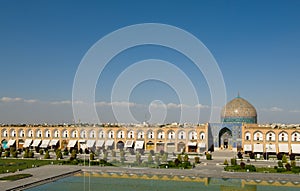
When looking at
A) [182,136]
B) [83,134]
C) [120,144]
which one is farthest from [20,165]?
[182,136]

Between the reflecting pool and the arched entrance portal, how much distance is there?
2066 centimetres

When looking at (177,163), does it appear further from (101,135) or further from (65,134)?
(65,134)

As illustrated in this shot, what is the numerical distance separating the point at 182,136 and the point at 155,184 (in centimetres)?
2194

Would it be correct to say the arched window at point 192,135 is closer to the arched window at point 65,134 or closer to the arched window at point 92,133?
the arched window at point 92,133

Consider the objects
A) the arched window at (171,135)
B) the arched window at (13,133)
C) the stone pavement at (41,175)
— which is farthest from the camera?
the arched window at (13,133)

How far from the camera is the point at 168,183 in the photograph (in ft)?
86.0

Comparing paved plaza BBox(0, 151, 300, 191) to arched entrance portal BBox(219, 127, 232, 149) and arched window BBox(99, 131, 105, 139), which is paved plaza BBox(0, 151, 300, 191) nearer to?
arched entrance portal BBox(219, 127, 232, 149)

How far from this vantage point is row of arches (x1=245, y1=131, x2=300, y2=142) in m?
44.3

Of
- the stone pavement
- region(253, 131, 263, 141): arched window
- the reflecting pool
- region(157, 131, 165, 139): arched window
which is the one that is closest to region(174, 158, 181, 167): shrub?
the reflecting pool

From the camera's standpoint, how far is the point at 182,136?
47438 millimetres

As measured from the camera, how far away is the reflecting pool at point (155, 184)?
24469 mm

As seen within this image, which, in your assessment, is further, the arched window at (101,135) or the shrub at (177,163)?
the arched window at (101,135)

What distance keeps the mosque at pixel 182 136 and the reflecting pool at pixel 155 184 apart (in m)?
17.4

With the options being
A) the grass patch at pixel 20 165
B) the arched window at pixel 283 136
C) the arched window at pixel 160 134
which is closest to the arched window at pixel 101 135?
the arched window at pixel 160 134
